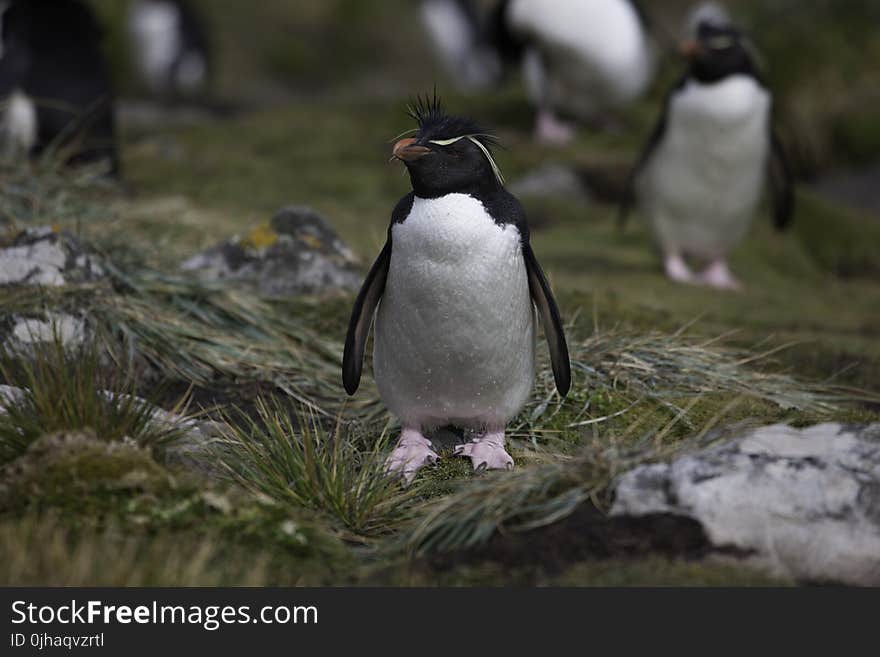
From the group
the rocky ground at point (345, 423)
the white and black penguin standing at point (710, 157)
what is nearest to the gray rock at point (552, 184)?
the rocky ground at point (345, 423)

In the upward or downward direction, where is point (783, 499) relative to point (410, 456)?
downward

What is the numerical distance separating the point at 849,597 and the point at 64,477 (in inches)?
81.1

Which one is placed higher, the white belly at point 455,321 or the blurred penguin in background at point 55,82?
the blurred penguin in background at point 55,82

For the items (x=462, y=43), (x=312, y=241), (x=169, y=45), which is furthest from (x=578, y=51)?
(x=462, y=43)

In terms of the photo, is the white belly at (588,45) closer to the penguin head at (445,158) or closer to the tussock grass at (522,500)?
the penguin head at (445,158)

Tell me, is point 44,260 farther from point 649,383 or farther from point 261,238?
point 649,383

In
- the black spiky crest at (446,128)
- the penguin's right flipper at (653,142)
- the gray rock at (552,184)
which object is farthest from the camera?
the gray rock at (552,184)

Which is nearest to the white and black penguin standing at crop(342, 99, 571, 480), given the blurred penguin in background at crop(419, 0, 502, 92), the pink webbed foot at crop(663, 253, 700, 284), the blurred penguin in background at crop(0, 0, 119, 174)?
the pink webbed foot at crop(663, 253, 700, 284)

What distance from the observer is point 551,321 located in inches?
163

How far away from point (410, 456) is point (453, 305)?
54 cm

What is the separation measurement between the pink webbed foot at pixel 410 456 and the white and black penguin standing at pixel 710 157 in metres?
3.90

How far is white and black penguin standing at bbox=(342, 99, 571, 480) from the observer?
387cm

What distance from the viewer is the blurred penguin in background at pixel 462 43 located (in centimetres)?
2086

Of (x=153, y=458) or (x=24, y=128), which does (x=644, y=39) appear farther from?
(x=153, y=458)
